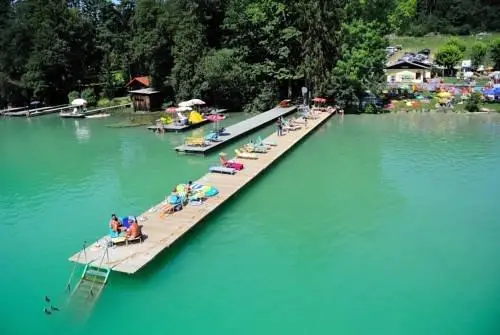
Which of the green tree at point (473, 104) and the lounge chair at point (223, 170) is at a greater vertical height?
the green tree at point (473, 104)

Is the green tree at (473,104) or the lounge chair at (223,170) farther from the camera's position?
the green tree at (473,104)

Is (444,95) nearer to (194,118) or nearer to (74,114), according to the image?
(194,118)

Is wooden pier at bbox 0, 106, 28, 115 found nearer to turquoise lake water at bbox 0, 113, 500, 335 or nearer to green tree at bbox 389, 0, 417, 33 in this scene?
turquoise lake water at bbox 0, 113, 500, 335

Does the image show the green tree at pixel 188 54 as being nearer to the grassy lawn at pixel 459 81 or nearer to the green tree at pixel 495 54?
the grassy lawn at pixel 459 81

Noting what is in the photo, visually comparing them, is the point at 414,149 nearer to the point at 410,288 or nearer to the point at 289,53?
the point at 410,288

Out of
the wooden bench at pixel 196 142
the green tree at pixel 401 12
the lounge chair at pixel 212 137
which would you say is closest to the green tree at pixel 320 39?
the green tree at pixel 401 12

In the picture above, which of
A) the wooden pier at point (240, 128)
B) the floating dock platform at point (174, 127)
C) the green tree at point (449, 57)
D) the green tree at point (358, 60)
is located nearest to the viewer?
the wooden pier at point (240, 128)
